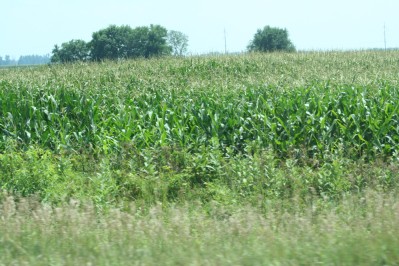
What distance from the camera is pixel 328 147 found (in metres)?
10.4

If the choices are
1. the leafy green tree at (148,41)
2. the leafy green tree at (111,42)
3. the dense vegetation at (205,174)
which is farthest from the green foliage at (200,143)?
the leafy green tree at (148,41)

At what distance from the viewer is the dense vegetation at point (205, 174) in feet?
15.6

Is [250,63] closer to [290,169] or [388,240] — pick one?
[290,169]

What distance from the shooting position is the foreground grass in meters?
4.35

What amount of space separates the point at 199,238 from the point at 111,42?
42.2 metres

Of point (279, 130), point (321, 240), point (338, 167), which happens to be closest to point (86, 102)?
point (279, 130)

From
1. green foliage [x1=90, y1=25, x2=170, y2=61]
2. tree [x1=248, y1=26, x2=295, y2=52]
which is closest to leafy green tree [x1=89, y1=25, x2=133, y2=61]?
green foliage [x1=90, y1=25, x2=170, y2=61]

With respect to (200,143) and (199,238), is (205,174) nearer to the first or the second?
(200,143)

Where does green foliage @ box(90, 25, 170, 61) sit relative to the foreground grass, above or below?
above

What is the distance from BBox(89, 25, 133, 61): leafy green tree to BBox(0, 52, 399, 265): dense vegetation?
31.5 metres

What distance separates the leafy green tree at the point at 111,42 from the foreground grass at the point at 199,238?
1615 inches

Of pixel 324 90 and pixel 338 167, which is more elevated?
pixel 324 90

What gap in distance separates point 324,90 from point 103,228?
28.6ft

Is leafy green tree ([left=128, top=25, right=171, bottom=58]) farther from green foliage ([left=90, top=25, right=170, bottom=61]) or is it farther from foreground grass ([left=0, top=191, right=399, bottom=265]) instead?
foreground grass ([left=0, top=191, right=399, bottom=265])
